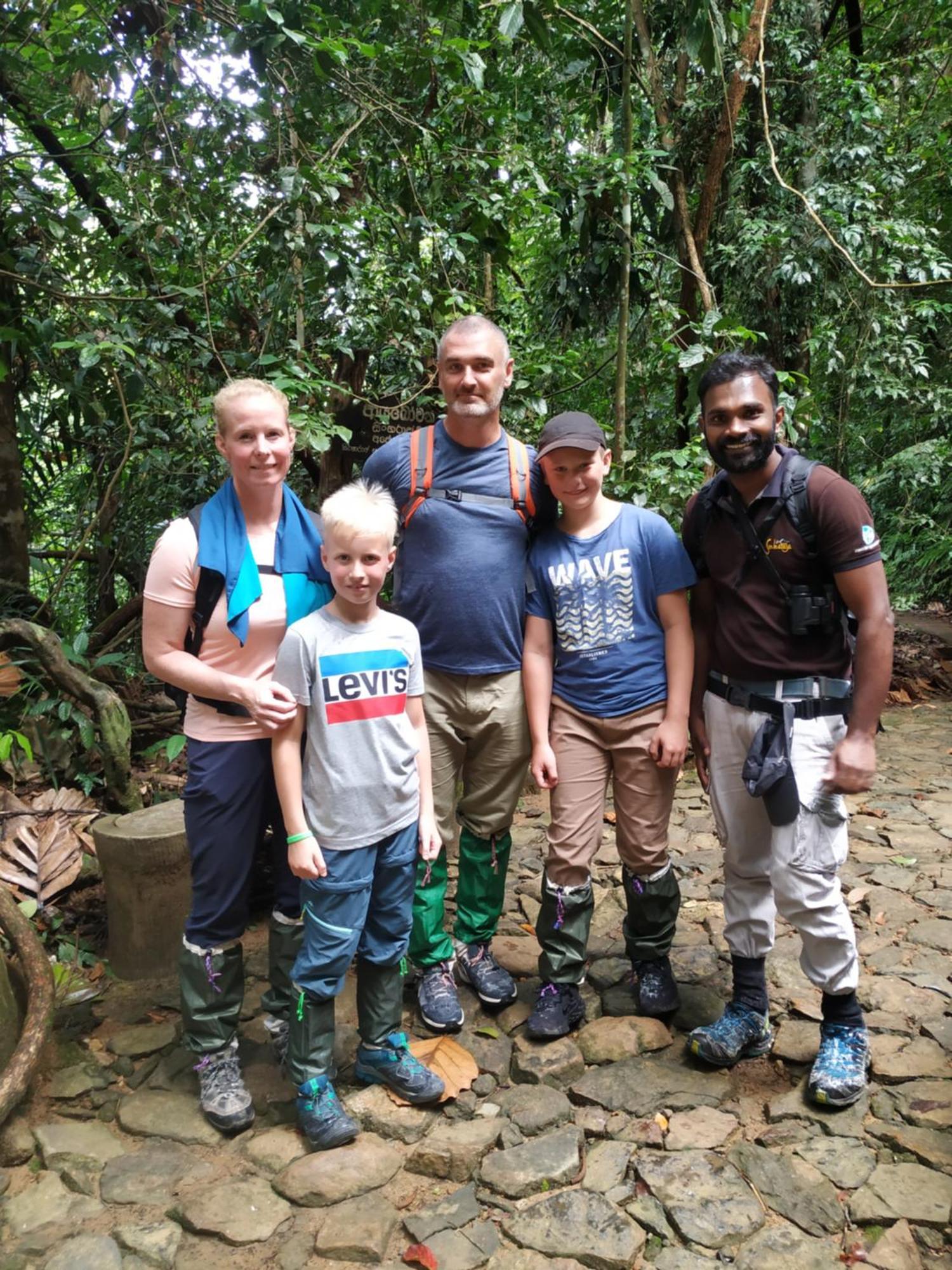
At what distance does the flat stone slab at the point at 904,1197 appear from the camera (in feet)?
7.53

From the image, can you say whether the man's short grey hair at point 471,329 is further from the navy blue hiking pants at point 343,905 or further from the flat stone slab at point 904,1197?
the flat stone slab at point 904,1197

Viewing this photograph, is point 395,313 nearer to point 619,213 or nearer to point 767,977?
point 619,213

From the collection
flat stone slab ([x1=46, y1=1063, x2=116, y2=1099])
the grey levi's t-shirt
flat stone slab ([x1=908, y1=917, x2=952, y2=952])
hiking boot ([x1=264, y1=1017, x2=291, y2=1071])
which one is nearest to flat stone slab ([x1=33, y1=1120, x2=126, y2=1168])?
flat stone slab ([x1=46, y1=1063, x2=116, y2=1099])

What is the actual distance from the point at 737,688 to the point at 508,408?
124 inches

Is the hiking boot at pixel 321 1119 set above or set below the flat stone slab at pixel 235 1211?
above

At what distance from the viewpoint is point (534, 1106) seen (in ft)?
9.29

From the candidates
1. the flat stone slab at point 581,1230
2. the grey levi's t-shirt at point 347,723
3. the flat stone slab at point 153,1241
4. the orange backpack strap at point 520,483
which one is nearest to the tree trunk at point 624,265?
the orange backpack strap at point 520,483

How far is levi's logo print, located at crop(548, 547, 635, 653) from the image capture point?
302 centimetres

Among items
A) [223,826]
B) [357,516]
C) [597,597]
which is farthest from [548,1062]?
[357,516]

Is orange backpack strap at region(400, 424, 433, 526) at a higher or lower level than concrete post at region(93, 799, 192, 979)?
higher

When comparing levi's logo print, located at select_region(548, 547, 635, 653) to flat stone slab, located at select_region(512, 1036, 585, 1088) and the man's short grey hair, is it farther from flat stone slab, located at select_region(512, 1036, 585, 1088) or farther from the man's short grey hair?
flat stone slab, located at select_region(512, 1036, 585, 1088)

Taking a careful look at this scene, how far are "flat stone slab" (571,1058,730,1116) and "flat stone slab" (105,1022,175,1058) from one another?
4.82ft

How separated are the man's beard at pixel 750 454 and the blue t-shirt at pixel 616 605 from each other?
35cm

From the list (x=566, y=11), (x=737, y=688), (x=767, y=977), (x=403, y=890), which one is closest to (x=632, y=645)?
(x=737, y=688)
